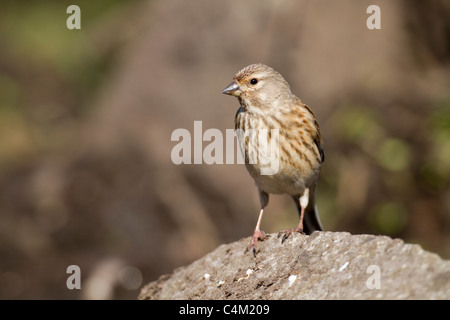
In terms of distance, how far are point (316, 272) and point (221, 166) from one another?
4346mm

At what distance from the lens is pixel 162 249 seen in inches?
320

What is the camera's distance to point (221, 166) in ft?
26.2

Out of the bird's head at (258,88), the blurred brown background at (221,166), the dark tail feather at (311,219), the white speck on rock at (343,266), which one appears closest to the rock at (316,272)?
the white speck on rock at (343,266)

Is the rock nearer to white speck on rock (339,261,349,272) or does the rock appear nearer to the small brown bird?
white speck on rock (339,261,349,272)

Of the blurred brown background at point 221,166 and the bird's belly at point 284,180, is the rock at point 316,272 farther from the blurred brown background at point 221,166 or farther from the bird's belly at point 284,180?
the blurred brown background at point 221,166

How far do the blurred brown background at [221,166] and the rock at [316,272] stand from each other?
2445 millimetres

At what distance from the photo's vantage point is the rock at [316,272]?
10.4 ft

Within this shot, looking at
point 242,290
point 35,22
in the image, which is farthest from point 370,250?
point 35,22

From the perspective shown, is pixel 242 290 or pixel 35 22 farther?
pixel 35 22

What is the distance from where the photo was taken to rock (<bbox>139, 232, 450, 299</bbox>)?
317 cm

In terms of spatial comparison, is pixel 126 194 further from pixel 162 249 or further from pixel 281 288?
pixel 281 288

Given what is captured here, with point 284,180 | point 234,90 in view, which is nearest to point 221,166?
point 234,90

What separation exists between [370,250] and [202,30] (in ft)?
19.5

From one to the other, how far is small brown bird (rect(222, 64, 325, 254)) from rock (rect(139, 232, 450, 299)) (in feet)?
1.57
